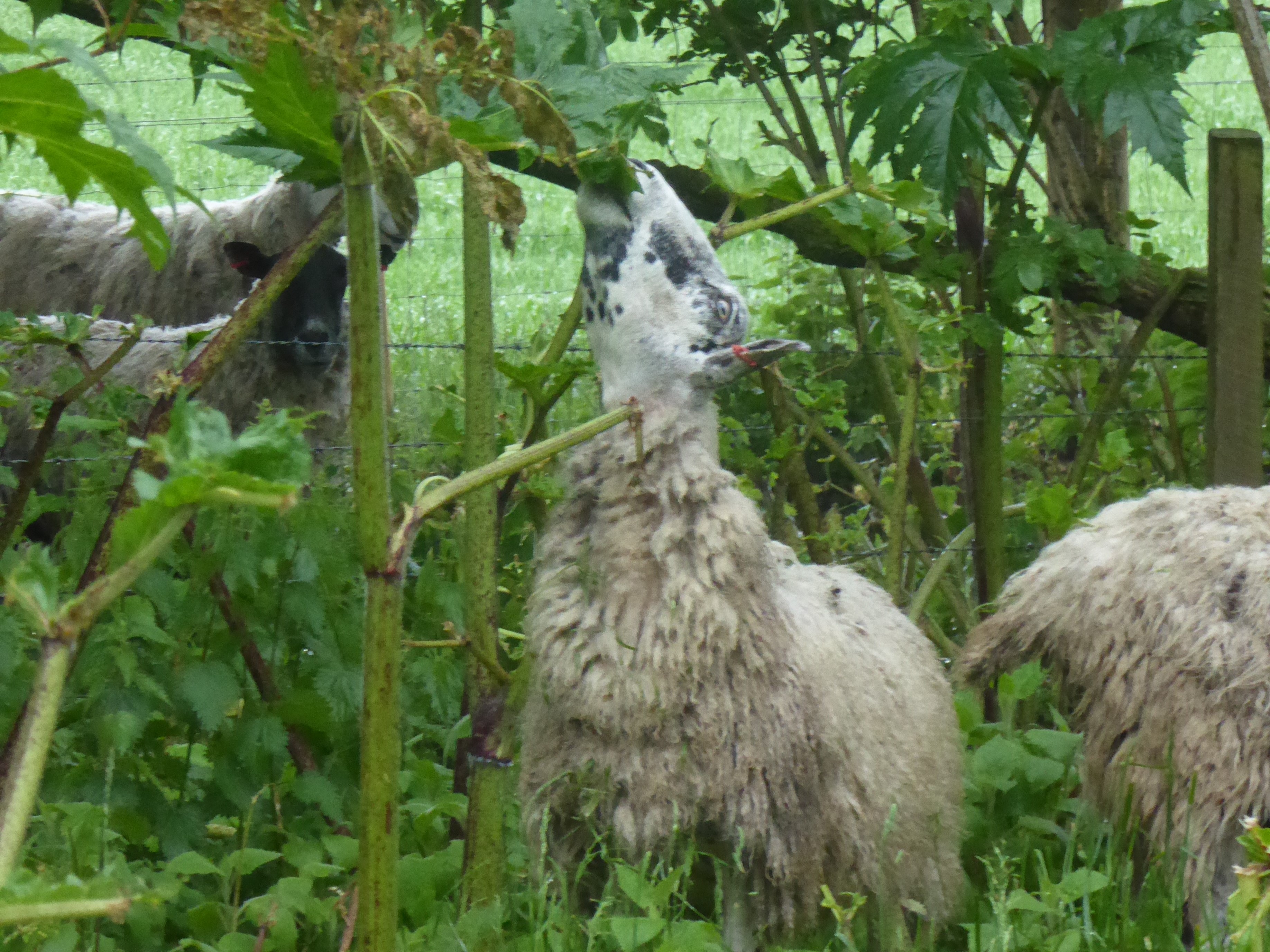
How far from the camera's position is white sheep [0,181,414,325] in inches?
219

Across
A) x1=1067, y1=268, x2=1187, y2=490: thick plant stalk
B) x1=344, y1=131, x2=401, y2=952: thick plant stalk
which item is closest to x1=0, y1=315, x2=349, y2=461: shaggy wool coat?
x1=1067, y1=268, x2=1187, y2=490: thick plant stalk

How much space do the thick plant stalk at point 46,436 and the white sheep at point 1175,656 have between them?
1.76 m

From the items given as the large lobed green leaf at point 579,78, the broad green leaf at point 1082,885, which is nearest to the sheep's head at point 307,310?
the large lobed green leaf at point 579,78

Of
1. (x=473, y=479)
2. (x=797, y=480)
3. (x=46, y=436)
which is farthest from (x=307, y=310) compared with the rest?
(x=473, y=479)

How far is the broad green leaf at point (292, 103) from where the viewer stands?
133 cm

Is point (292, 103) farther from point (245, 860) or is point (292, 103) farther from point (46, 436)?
point (245, 860)

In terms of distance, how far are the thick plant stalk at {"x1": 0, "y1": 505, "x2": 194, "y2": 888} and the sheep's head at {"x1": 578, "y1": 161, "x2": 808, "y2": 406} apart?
1.38 meters

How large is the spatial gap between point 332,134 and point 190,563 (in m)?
1.33

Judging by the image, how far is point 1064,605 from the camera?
2.82 metres

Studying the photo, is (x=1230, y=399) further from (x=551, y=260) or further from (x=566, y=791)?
(x=551, y=260)

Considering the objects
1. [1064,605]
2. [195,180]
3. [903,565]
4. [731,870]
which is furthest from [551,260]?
[731,870]

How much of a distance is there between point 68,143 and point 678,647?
122 cm

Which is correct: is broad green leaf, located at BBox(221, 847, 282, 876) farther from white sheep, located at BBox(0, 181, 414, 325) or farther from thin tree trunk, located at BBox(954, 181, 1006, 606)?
white sheep, located at BBox(0, 181, 414, 325)

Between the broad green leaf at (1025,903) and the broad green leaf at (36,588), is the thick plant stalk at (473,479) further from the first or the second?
the broad green leaf at (1025,903)
